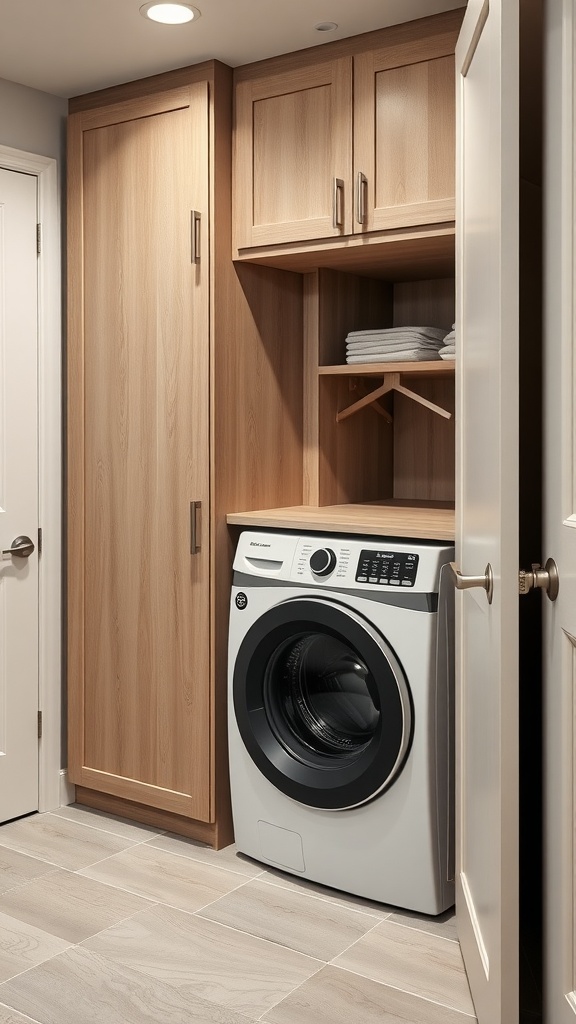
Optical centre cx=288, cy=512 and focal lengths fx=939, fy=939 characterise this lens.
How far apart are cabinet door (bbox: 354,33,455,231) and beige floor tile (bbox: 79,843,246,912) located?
6.15 feet

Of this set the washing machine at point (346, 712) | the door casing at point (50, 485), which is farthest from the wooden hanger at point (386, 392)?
the door casing at point (50, 485)

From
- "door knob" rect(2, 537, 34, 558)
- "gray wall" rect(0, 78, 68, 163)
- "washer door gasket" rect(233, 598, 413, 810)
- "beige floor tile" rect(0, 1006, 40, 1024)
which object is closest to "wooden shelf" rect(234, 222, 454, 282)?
"gray wall" rect(0, 78, 68, 163)

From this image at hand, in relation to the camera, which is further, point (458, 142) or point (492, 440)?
point (458, 142)

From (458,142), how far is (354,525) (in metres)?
1.00

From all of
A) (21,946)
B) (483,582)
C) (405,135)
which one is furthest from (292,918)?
Result: (405,135)

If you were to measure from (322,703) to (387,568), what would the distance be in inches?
19.9

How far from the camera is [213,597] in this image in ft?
9.30

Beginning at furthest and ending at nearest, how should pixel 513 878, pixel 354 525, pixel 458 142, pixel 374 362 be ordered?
1. pixel 374 362
2. pixel 354 525
3. pixel 458 142
4. pixel 513 878

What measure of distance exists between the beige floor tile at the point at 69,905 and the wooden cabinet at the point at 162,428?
15.3 inches

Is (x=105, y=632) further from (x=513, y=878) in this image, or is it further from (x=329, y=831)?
(x=513, y=878)

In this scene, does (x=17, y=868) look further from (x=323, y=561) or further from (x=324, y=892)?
(x=323, y=561)

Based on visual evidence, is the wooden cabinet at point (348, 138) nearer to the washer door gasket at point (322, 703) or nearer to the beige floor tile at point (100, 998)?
the washer door gasket at point (322, 703)

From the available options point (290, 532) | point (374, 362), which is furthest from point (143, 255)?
point (290, 532)

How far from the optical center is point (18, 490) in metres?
3.10
